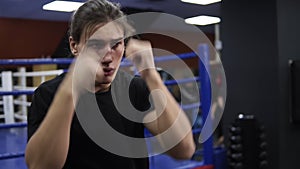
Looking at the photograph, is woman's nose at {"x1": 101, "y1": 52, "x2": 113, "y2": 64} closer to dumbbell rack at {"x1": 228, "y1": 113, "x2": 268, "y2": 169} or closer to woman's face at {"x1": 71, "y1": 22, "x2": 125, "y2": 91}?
woman's face at {"x1": 71, "y1": 22, "x2": 125, "y2": 91}

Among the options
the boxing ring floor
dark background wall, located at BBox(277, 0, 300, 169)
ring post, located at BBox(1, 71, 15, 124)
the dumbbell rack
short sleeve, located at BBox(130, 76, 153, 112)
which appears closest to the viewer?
short sleeve, located at BBox(130, 76, 153, 112)

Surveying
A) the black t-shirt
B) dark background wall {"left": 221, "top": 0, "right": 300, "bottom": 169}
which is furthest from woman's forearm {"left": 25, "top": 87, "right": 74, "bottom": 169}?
dark background wall {"left": 221, "top": 0, "right": 300, "bottom": 169}

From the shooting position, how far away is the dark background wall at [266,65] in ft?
11.0

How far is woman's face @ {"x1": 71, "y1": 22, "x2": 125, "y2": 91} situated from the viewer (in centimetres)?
69

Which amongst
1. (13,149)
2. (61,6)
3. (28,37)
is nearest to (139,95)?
(13,149)

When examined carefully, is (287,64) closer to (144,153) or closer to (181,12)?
(144,153)

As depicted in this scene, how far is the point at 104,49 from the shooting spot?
709 millimetres

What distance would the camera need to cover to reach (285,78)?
337 cm

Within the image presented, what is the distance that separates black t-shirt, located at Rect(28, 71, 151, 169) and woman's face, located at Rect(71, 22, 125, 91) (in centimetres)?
12

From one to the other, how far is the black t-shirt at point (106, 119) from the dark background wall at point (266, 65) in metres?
2.69

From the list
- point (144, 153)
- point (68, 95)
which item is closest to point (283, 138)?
point (144, 153)

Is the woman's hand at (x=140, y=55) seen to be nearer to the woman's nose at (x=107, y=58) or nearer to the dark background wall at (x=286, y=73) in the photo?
the woman's nose at (x=107, y=58)

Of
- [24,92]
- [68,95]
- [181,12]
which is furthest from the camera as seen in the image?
[181,12]

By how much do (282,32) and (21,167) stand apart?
2.57m
